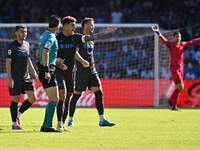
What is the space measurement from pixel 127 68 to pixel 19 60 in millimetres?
11287

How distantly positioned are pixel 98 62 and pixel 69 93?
11825mm

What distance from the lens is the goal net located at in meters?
17.7

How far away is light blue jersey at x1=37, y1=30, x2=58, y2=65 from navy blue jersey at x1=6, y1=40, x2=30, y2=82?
3.92ft

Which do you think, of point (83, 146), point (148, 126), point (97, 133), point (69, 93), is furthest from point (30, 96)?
point (83, 146)

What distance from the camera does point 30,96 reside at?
9.39m

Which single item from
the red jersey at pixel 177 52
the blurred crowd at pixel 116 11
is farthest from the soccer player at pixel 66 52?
the blurred crowd at pixel 116 11

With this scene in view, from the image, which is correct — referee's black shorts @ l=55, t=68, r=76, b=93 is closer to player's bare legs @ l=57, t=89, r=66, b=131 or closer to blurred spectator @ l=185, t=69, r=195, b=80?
player's bare legs @ l=57, t=89, r=66, b=131

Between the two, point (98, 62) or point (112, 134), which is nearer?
point (112, 134)

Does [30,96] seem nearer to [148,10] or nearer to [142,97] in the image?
[142,97]

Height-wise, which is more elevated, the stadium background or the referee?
the stadium background

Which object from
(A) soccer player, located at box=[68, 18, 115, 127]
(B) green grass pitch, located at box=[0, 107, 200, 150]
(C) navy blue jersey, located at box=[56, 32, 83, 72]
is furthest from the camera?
(A) soccer player, located at box=[68, 18, 115, 127]

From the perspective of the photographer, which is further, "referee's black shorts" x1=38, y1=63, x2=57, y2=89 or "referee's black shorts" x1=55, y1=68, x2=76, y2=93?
"referee's black shorts" x1=55, y1=68, x2=76, y2=93

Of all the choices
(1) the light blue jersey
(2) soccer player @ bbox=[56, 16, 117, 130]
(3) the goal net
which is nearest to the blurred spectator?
(3) the goal net

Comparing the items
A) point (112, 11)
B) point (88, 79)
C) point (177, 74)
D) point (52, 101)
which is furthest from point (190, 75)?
point (52, 101)
